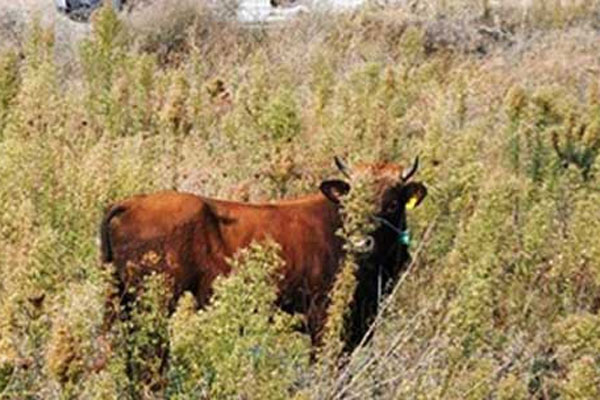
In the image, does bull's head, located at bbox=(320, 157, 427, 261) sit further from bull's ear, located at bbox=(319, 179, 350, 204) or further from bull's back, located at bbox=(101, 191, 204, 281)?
bull's back, located at bbox=(101, 191, 204, 281)

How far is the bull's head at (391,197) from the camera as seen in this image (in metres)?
6.04

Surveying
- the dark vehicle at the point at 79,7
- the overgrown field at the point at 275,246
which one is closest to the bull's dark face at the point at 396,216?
the overgrown field at the point at 275,246

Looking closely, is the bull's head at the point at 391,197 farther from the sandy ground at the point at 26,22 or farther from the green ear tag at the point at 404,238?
the sandy ground at the point at 26,22

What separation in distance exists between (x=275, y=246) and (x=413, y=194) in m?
2.10

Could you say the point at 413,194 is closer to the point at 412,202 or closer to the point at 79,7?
the point at 412,202

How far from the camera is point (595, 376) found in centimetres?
436

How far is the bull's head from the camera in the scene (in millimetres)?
6039

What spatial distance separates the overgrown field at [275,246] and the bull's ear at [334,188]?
520 millimetres

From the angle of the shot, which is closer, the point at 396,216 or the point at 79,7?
the point at 396,216

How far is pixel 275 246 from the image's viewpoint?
13.8ft

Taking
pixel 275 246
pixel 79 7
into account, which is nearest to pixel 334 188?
pixel 275 246

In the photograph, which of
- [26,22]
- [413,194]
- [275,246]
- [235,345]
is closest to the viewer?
[235,345]

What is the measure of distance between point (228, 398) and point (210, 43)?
36.7 feet

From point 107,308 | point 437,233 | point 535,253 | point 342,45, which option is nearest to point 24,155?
point 107,308
